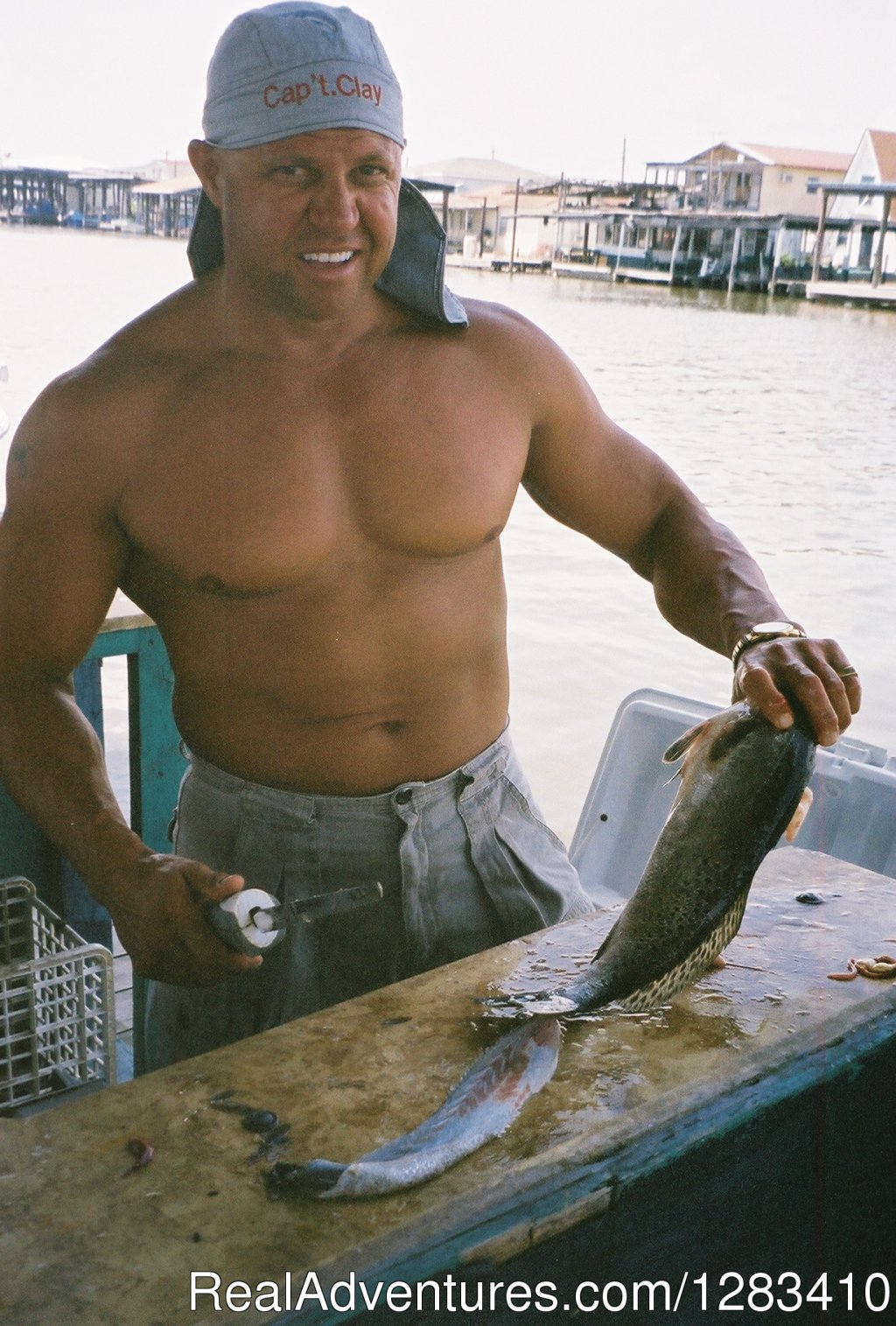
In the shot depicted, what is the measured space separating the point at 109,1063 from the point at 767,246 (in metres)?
66.0

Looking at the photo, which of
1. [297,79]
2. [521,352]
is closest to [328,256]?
[297,79]

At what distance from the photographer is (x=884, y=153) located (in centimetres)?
5650

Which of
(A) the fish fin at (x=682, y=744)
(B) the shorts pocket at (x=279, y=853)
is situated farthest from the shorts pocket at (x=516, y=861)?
(A) the fish fin at (x=682, y=744)

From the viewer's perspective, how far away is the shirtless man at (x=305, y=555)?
215cm

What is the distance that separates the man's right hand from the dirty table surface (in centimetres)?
20

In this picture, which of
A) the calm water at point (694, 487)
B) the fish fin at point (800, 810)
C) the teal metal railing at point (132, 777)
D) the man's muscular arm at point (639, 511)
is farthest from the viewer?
the calm water at point (694, 487)

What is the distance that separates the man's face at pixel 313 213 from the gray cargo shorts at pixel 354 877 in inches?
36.2

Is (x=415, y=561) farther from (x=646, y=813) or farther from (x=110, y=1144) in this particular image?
(x=646, y=813)

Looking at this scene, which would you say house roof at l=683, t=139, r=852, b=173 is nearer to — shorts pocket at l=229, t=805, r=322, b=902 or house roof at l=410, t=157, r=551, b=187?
house roof at l=410, t=157, r=551, b=187

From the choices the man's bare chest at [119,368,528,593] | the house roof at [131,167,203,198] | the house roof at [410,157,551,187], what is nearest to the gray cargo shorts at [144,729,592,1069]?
the man's bare chest at [119,368,528,593]

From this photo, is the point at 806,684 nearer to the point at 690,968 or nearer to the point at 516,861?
the point at 690,968

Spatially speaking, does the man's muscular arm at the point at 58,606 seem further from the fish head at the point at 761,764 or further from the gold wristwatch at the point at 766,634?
the gold wristwatch at the point at 766,634

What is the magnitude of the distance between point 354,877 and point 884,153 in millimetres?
62537

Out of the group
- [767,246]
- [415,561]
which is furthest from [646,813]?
[767,246]
